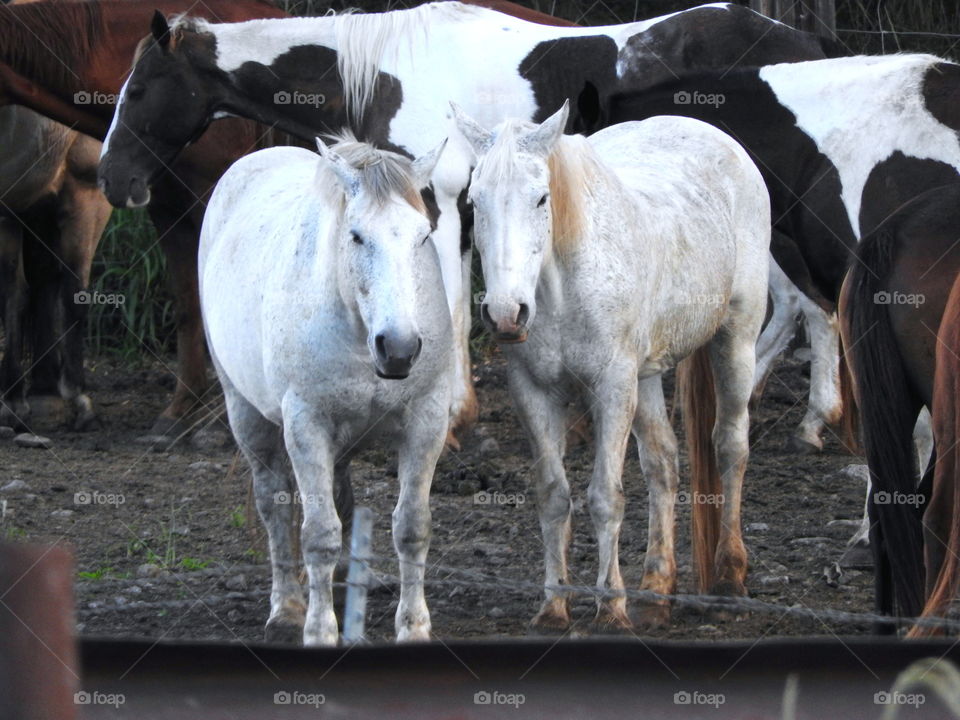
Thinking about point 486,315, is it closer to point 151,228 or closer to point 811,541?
point 811,541

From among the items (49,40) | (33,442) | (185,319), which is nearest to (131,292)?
(185,319)

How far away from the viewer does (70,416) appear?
7.48 m

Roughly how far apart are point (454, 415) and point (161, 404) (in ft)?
7.54

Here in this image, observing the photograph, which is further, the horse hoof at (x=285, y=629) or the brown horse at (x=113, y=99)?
the brown horse at (x=113, y=99)

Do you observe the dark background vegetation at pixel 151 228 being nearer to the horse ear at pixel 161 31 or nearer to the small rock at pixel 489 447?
the horse ear at pixel 161 31

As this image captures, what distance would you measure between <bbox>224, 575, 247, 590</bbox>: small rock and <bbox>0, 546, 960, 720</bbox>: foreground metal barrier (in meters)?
2.68

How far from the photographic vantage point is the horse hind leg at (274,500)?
14.4 feet

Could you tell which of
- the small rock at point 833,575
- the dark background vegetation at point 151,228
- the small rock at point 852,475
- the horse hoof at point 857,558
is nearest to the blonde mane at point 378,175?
the small rock at point 833,575

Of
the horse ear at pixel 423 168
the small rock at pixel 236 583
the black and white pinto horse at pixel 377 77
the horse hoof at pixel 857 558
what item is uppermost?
the black and white pinto horse at pixel 377 77

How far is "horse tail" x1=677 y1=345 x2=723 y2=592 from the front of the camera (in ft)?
15.9

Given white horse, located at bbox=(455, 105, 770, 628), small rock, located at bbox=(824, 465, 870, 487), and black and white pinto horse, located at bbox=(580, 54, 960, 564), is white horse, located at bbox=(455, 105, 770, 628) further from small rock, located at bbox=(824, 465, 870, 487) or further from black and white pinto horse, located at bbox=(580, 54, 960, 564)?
small rock, located at bbox=(824, 465, 870, 487)

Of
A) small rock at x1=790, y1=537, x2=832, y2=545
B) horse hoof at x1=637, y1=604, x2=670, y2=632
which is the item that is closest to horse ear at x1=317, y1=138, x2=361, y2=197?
horse hoof at x1=637, y1=604, x2=670, y2=632

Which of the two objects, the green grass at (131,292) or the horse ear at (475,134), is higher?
the horse ear at (475,134)

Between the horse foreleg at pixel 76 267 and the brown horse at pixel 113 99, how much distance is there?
0.62 m
